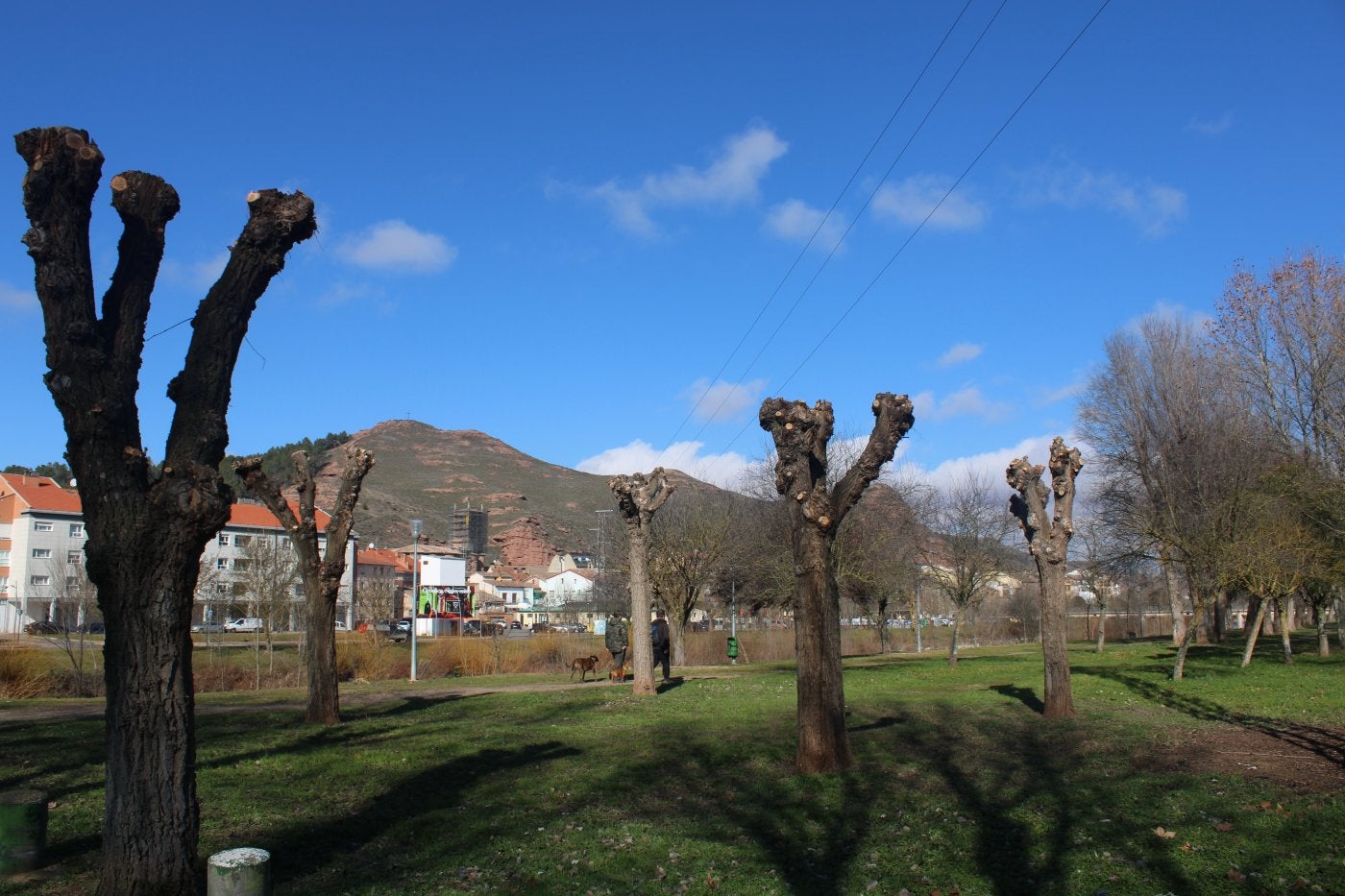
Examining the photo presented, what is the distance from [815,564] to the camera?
35.9ft

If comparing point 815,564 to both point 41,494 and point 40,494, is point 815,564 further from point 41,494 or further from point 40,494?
point 41,494

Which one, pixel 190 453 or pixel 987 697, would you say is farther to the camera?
pixel 987 697

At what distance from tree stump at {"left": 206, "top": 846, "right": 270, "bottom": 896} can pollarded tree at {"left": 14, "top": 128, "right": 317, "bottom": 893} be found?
112 centimetres

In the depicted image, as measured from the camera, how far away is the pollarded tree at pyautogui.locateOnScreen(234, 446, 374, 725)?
575 inches

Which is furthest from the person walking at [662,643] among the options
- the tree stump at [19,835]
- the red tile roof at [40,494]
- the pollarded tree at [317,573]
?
the red tile roof at [40,494]

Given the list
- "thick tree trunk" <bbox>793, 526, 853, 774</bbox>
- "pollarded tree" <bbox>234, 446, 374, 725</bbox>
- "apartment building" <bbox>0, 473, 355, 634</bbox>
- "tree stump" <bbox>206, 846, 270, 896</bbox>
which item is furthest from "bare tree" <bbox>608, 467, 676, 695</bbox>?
"apartment building" <bbox>0, 473, 355, 634</bbox>

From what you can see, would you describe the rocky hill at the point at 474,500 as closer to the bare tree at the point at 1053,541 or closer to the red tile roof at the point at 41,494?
the red tile roof at the point at 41,494

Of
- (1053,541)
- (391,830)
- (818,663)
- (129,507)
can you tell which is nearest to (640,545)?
(1053,541)

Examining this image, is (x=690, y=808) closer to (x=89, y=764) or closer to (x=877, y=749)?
(x=877, y=749)

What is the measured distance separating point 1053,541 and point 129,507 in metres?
13.9

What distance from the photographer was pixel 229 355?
268 inches

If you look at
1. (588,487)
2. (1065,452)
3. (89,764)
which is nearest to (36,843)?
(89,764)

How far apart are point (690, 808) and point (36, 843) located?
527 centimetres

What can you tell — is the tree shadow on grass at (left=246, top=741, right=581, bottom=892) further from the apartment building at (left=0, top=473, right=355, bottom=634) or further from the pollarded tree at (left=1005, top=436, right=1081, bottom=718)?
the apartment building at (left=0, top=473, right=355, bottom=634)
